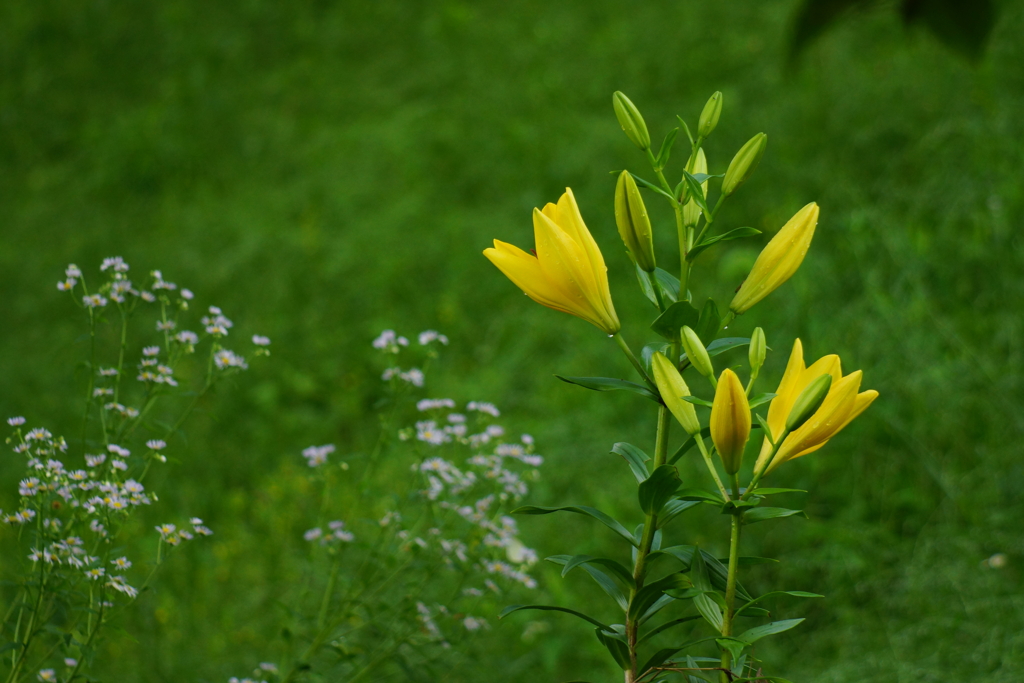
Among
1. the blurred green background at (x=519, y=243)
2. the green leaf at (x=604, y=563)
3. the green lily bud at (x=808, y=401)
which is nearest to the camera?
the green lily bud at (x=808, y=401)

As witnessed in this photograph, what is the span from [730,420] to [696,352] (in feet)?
0.22

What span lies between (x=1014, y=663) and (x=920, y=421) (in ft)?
2.66

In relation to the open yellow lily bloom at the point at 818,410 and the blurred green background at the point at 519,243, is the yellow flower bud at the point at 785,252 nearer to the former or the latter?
the open yellow lily bloom at the point at 818,410

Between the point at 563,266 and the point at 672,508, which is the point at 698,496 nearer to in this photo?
the point at 672,508

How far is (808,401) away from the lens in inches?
27.9

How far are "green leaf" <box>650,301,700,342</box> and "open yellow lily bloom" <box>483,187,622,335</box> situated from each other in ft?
0.20

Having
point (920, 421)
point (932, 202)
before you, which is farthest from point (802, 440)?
point (932, 202)

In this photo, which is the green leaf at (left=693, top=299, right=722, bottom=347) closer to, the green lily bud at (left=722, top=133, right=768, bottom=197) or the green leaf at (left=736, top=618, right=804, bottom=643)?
the green lily bud at (left=722, top=133, right=768, bottom=197)

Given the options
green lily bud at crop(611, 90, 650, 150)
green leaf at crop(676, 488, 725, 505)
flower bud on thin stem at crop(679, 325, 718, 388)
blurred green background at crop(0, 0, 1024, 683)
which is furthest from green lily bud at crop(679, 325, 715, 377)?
blurred green background at crop(0, 0, 1024, 683)

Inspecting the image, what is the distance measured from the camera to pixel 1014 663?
4.95 feet

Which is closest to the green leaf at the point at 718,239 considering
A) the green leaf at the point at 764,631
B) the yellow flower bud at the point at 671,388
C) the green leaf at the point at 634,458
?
the yellow flower bud at the point at 671,388

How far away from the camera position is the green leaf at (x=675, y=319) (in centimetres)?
75

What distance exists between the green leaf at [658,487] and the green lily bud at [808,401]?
109 millimetres

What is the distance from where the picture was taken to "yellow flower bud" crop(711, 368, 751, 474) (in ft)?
2.30
